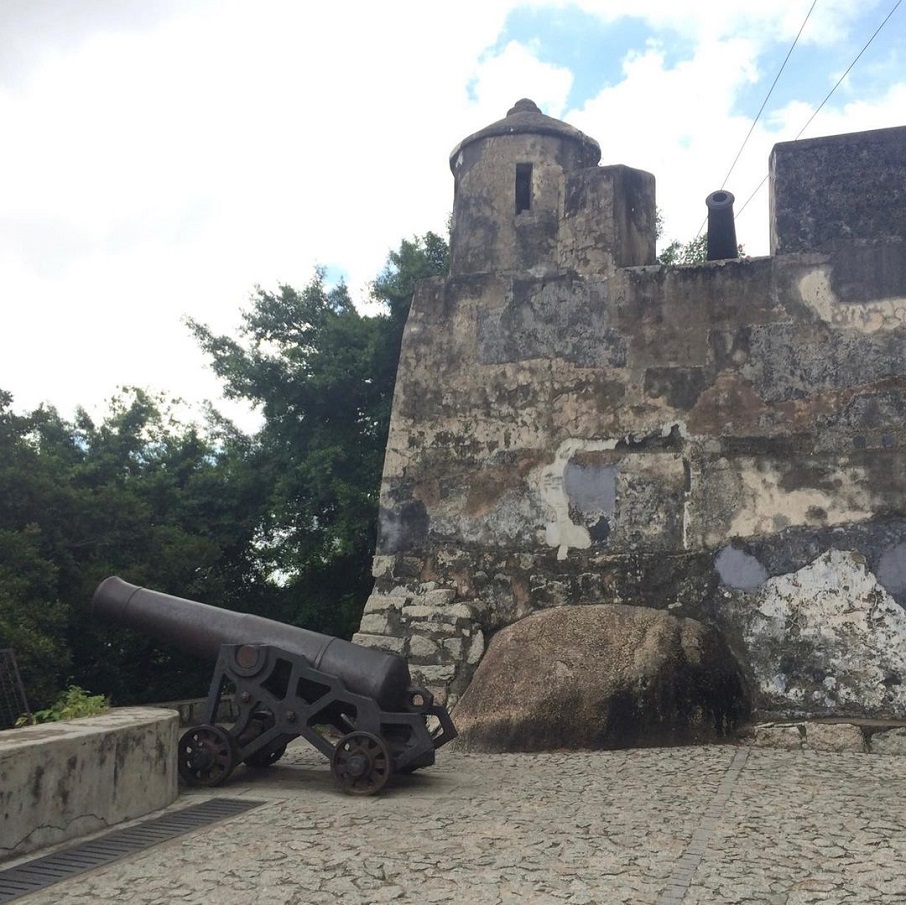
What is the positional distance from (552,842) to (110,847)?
190 centimetres

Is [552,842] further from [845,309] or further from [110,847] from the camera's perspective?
[845,309]

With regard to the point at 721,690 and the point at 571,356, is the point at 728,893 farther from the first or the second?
the point at 571,356

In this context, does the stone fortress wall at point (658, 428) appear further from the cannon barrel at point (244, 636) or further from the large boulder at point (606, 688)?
the cannon barrel at point (244, 636)

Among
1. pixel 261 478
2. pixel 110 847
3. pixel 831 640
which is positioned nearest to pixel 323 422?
pixel 261 478

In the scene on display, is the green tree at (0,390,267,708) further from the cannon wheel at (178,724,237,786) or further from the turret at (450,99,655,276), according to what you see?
the turret at (450,99,655,276)

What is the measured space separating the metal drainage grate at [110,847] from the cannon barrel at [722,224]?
5719mm

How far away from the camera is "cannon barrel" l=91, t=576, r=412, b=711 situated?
17.6ft

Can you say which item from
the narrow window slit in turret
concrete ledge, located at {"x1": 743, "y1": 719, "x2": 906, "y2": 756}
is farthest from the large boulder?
the narrow window slit in turret

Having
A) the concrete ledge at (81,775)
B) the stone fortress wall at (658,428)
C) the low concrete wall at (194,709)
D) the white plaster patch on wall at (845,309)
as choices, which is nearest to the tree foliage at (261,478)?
the low concrete wall at (194,709)

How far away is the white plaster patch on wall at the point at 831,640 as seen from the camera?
6.50 m

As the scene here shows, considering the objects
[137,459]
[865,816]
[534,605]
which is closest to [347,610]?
[137,459]

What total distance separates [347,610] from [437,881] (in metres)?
9.39

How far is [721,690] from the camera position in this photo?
21.4ft

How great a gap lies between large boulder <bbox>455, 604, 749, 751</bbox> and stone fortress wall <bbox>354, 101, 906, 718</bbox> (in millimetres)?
351
